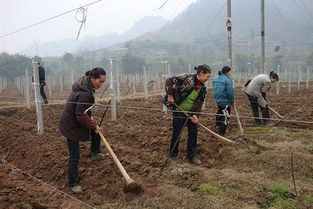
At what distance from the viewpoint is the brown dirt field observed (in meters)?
3.56

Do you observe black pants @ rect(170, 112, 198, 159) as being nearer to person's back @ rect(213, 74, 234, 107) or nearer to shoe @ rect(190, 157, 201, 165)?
shoe @ rect(190, 157, 201, 165)

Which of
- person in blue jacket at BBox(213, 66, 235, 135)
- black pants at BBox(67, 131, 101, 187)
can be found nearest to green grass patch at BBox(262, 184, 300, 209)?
black pants at BBox(67, 131, 101, 187)

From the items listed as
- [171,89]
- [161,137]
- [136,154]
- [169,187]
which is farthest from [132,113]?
[169,187]

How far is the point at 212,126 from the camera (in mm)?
7156

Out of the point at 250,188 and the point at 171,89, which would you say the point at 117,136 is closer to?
the point at 171,89

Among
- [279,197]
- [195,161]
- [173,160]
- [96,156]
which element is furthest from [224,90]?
[279,197]

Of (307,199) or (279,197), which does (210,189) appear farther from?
(307,199)

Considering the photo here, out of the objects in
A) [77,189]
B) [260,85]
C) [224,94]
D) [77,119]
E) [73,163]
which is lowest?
[77,189]

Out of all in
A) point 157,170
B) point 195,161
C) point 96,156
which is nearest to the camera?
point 157,170

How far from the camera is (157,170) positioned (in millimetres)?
4406

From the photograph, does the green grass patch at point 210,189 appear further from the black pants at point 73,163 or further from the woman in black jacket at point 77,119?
the black pants at point 73,163

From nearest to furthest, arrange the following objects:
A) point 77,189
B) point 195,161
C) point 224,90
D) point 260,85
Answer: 1. point 77,189
2. point 195,161
3. point 224,90
4. point 260,85

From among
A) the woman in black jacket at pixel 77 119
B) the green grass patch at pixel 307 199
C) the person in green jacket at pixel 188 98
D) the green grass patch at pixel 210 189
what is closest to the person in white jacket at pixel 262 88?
the person in green jacket at pixel 188 98

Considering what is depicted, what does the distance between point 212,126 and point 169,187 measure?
3573mm
